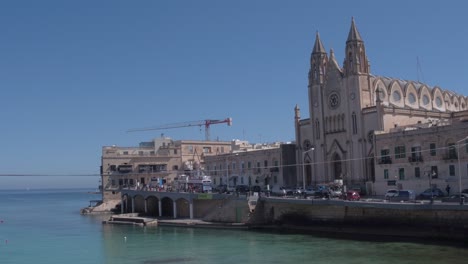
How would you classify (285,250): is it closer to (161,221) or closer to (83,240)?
(83,240)

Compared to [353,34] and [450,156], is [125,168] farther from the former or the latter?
[450,156]

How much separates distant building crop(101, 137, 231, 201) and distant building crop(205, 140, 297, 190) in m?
12.0

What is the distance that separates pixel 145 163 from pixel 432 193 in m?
72.6

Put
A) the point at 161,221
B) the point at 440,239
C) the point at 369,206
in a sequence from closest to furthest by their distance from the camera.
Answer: the point at 440,239 → the point at 369,206 → the point at 161,221

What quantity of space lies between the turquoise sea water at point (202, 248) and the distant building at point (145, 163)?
45559 mm

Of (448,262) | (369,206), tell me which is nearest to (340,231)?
(369,206)

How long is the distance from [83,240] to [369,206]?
29689mm

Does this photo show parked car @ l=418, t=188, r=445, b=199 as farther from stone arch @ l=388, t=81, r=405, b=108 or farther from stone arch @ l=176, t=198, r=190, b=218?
stone arch @ l=176, t=198, r=190, b=218

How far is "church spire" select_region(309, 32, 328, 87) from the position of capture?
3275 inches

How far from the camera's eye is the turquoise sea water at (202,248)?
143ft

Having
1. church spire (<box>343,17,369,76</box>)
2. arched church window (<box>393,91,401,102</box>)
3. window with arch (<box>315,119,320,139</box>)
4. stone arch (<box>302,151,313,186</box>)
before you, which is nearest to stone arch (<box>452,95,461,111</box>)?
arched church window (<box>393,91,401,102</box>)

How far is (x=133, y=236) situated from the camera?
63594mm

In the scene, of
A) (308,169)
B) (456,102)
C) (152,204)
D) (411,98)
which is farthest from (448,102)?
(152,204)

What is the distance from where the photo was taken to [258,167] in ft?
301
